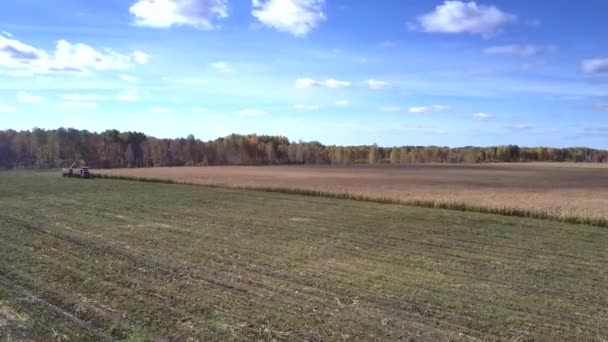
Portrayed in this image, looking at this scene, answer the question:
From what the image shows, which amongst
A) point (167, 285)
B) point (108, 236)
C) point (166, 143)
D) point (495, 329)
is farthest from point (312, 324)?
point (166, 143)

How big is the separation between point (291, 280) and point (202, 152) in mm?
136318

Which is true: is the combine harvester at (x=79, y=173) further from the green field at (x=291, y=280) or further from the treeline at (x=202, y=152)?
the treeline at (x=202, y=152)

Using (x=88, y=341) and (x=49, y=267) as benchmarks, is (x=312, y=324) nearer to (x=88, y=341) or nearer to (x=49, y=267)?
(x=88, y=341)

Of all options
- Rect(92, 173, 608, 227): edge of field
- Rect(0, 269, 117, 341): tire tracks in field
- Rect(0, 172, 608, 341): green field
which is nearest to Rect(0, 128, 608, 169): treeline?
Rect(92, 173, 608, 227): edge of field

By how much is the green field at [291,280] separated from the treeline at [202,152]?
102 metres

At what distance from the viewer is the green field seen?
8.13 metres

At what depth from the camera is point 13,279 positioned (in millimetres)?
10664

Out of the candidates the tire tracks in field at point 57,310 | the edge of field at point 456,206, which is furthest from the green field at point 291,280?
the edge of field at point 456,206

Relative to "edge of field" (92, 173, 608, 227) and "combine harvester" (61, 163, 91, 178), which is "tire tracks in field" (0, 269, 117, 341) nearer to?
"edge of field" (92, 173, 608, 227)

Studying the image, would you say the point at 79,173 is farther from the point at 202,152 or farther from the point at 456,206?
the point at 202,152

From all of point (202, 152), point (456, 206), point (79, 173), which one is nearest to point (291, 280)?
point (456, 206)

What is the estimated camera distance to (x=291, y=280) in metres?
11.4

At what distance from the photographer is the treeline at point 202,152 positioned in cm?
12269

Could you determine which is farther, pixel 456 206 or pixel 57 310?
pixel 456 206
